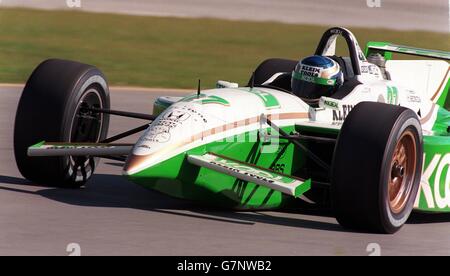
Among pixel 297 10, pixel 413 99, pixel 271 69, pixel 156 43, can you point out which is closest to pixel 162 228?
pixel 413 99

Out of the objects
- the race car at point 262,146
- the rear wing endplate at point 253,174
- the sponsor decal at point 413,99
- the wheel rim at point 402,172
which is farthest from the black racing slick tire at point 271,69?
the rear wing endplate at point 253,174

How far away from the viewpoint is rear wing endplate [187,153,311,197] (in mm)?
8523

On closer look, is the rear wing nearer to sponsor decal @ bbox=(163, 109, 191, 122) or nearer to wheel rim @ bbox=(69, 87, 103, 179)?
wheel rim @ bbox=(69, 87, 103, 179)

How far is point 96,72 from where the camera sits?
1026cm

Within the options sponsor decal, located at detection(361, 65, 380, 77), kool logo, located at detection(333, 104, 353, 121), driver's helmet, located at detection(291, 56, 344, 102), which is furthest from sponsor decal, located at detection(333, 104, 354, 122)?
sponsor decal, located at detection(361, 65, 380, 77)

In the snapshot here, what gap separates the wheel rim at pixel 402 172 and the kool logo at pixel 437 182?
22 centimetres

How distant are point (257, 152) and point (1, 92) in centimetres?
806

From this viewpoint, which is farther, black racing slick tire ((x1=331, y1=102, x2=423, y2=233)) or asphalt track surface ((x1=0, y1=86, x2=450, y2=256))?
black racing slick tire ((x1=331, y1=102, x2=423, y2=233))

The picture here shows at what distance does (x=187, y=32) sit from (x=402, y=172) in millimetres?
14399

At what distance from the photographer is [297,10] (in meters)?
25.8

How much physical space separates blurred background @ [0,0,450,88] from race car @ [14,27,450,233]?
8.05 metres

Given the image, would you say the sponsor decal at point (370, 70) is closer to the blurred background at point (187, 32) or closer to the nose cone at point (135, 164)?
the nose cone at point (135, 164)

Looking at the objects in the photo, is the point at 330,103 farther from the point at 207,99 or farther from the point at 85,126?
the point at 85,126

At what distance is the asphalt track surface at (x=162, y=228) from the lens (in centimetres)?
792
